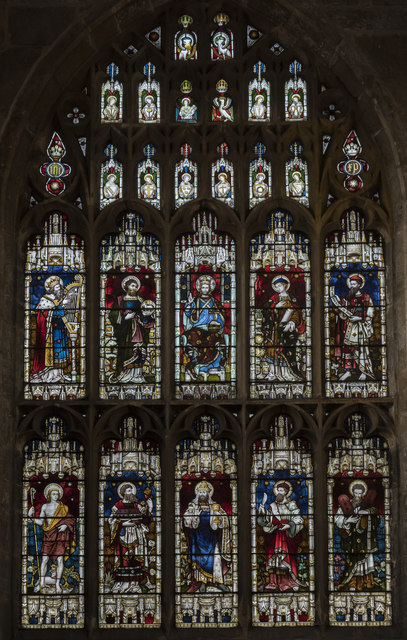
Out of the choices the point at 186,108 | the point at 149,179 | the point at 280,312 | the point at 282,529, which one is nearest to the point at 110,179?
the point at 149,179

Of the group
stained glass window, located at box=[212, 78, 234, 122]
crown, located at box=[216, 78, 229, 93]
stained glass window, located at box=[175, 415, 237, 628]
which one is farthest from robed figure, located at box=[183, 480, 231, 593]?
crown, located at box=[216, 78, 229, 93]

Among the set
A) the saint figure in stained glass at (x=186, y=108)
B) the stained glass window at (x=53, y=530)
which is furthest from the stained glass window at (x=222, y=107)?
the stained glass window at (x=53, y=530)

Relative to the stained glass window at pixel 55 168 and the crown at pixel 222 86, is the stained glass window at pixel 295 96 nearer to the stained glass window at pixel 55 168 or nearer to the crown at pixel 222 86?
the crown at pixel 222 86

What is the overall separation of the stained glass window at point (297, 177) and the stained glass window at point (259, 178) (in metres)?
0.18

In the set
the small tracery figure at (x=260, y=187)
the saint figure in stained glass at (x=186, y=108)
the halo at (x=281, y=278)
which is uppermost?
the saint figure in stained glass at (x=186, y=108)

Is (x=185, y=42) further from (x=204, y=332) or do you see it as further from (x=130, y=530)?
(x=130, y=530)

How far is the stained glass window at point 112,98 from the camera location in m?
17.8

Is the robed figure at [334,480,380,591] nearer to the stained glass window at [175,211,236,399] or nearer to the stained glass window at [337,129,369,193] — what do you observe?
the stained glass window at [175,211,236,399]

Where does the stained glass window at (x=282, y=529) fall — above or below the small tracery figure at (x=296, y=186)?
below

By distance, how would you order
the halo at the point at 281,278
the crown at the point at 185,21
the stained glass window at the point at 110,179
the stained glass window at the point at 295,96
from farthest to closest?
the crown at the point at 185,21
the stained glass window at the point at 295,96
the stained glass window at the point at 110,179
the halo at the point at 281,278

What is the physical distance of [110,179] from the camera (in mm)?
17672

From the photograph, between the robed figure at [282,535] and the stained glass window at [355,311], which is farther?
the stained glass window at [355,311]

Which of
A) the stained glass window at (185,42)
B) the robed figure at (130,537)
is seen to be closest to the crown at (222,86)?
the stained glass window at (185,42)

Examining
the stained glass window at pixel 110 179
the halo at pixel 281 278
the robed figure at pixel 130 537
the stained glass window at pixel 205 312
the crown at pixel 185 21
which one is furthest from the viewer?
the crown at pixel 185 21
